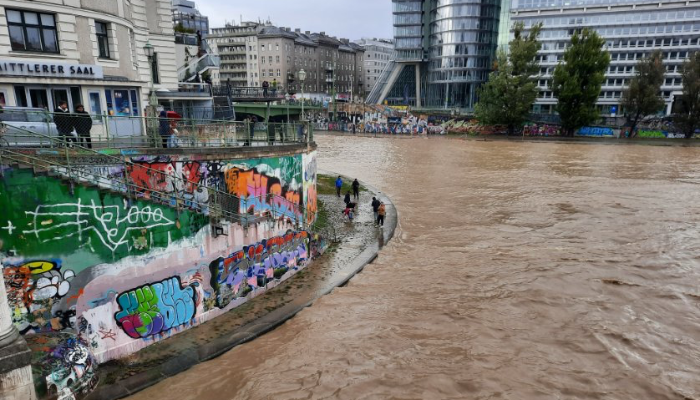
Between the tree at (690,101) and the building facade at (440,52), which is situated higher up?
the building facade at (440,52)

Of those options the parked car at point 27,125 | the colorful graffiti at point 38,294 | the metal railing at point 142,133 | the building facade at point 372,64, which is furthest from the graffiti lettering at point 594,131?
the building facade at point 372,64

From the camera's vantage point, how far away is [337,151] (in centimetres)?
5691

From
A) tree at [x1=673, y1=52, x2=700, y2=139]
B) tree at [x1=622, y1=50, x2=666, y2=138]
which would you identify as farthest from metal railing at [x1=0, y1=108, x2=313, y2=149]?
tree at [x1=673, y1=52, x2=700, y2=139]

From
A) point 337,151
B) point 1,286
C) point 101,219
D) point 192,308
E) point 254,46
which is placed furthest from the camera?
point 254,46

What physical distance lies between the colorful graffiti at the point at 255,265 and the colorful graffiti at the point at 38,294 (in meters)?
3.81

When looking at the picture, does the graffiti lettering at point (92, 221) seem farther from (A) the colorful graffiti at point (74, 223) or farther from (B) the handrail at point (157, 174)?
(B) the handrail at point (157, 174)

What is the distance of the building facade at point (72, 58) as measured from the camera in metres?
15.2

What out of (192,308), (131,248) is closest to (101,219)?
(131,248)

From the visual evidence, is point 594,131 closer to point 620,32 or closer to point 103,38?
point 620,32

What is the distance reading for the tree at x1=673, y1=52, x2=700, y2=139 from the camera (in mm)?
57125

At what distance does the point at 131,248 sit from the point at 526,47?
66.3 m

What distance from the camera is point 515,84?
6450 cm

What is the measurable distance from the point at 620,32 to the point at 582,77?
2617 centimetres

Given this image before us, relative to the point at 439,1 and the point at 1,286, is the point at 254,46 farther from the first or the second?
the point at 1,286
